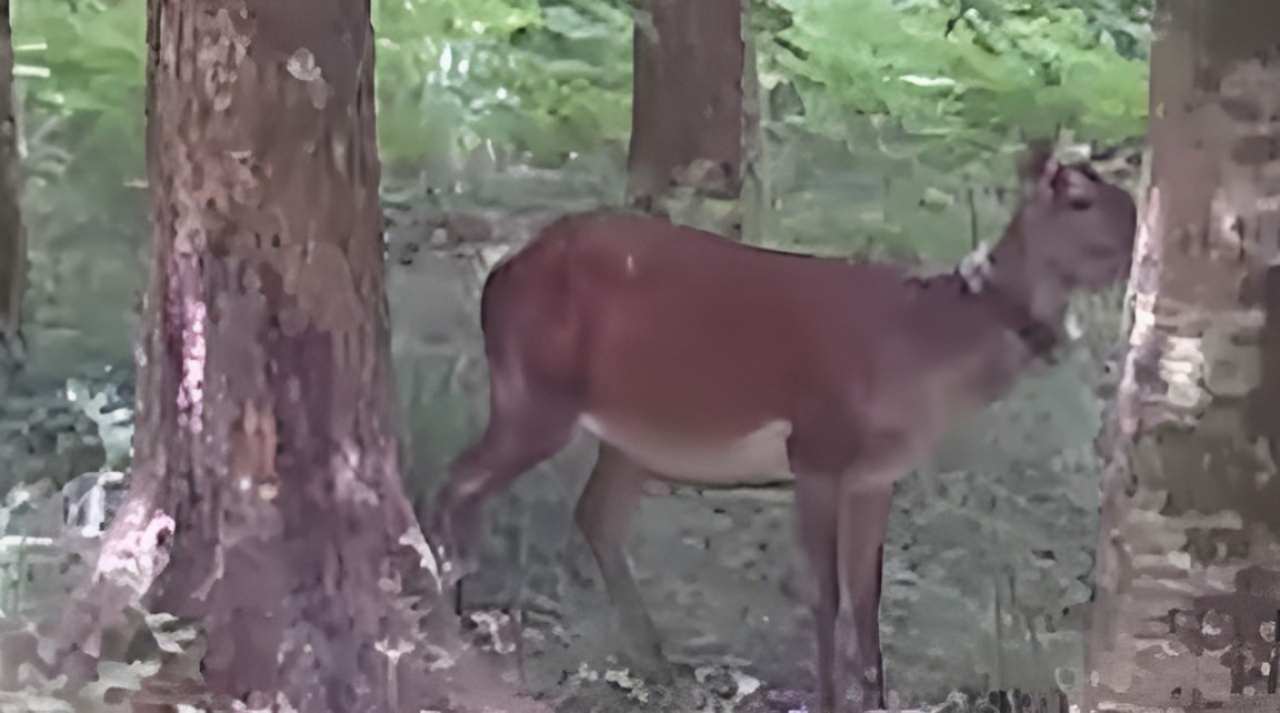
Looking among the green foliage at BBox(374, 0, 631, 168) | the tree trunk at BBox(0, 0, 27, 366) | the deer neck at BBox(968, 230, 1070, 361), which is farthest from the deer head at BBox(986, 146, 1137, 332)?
the tree trunk at BBox(0, 0, 27, 366)

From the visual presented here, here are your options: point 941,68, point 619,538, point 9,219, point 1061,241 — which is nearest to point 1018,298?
point 1061,241

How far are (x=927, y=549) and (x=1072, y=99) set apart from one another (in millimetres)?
332

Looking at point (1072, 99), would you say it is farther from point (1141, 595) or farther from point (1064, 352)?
point (1141, 595)

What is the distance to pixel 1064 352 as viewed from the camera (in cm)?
104

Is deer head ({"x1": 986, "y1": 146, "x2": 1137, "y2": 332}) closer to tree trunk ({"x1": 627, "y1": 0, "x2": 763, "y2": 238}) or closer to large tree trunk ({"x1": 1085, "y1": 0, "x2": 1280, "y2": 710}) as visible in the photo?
large tree trunk ({"x1": 1085, "y1": 0, "x2": 1280, "y2": 710})

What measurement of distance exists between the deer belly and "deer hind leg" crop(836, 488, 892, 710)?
6 cm

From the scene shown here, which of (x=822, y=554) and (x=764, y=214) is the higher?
(x=764, y=214)

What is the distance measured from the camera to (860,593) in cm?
107

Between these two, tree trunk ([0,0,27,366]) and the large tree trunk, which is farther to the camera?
tree trunk ([0,0,27,366])

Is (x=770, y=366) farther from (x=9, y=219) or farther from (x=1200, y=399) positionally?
(x=9, y=219)

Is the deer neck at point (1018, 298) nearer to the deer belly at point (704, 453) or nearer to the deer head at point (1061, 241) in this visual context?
the deer head at point (1061, 241)

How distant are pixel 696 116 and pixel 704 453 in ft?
0.79

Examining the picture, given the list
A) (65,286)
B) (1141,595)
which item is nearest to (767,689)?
(1141,595)

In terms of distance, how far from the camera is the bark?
1.01m
